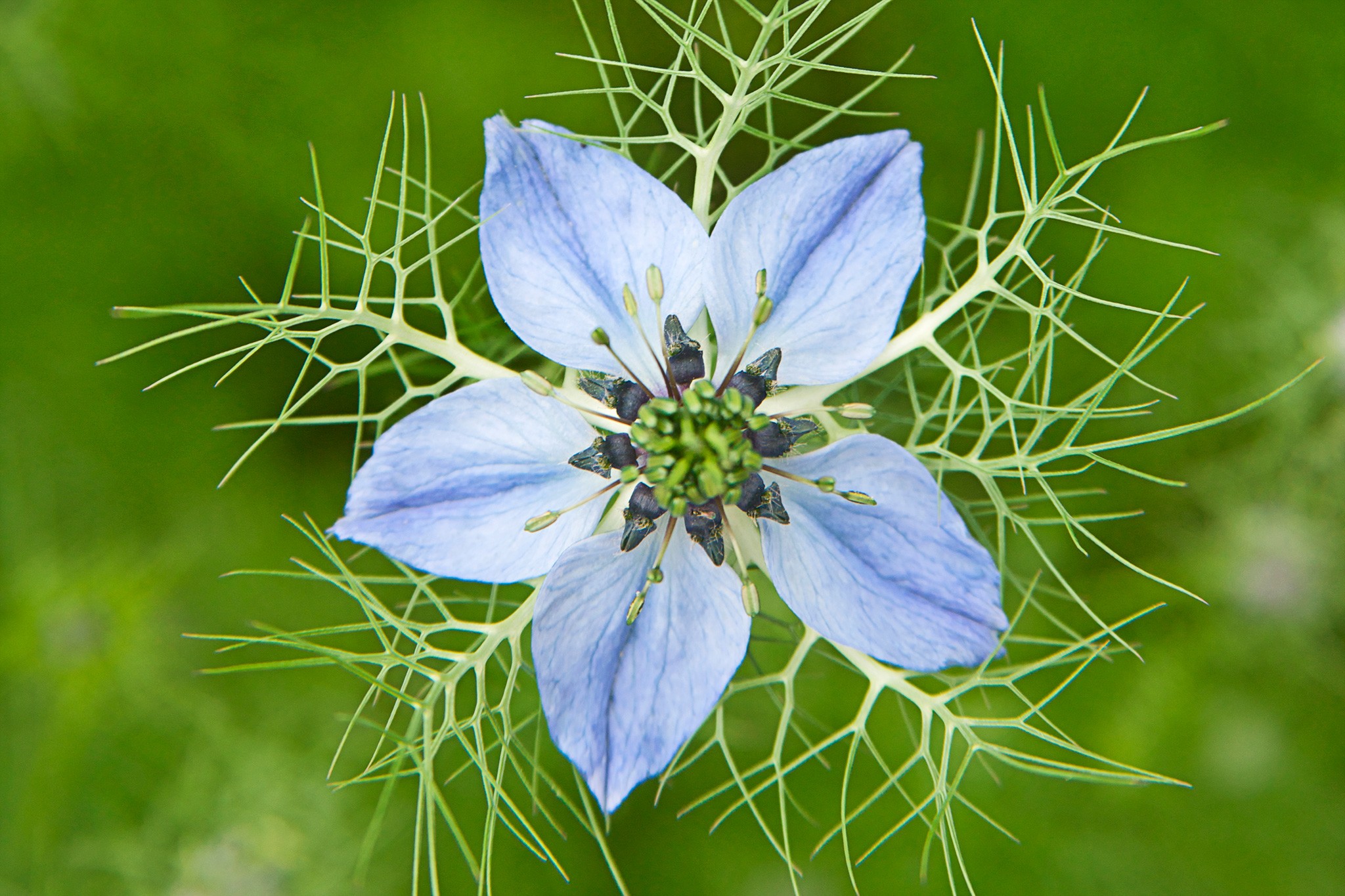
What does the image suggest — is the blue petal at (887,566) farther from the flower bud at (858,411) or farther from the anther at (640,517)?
the anther at (640,517)

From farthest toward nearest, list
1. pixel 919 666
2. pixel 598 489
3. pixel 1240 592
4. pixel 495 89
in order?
pixel 1240 592
pixel 495 89
pixel 598 489
pixel 919 666

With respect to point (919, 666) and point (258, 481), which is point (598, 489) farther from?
point (258, 481)

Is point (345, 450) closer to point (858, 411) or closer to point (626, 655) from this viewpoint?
point (626, 655)

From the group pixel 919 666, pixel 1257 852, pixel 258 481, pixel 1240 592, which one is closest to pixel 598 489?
pixel 919 666

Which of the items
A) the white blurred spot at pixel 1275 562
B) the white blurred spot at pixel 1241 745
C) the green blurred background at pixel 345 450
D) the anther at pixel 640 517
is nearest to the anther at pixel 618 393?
the anther at pixel 640 517

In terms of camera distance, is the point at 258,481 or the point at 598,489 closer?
the point at 598,489

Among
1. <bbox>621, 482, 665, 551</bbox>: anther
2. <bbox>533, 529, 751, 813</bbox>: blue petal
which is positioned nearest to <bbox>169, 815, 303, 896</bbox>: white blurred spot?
<bbox>533, 529, 751, 813</bbox>: blue petal

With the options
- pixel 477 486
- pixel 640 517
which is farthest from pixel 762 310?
pixel 477 486

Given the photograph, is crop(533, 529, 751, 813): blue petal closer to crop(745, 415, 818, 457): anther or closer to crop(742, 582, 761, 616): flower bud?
crop(742, 582, 761, 616): flower bud
